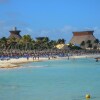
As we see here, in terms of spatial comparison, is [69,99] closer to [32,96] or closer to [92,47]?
[32,96]

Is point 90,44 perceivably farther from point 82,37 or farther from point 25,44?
point 25,44

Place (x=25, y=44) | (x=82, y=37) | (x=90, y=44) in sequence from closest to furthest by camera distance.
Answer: (x=25, y=44)
(x=90, y=44)
(x=82, y=37)

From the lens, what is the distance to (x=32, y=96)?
23.0m

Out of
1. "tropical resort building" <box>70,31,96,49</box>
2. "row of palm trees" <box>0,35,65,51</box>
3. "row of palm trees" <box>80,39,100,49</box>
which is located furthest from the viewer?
"tropical resort building" <box>70,31,96,49</box>

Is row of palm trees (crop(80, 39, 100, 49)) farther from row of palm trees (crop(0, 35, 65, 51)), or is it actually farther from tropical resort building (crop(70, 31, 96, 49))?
row of palm trees (crop(0, 35, 65, 51))

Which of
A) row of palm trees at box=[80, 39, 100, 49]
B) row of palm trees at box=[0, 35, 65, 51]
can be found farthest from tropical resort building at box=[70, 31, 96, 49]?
row of palm trees at box=[0, 35, 65, 51]

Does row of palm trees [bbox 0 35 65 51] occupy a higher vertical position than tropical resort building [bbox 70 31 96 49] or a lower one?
lower

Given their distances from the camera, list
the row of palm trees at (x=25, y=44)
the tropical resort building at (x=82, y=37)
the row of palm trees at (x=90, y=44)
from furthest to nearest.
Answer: the tropical resort building at (x=82, y=37)
the row of palm trees at (x=90, y=44)
the row of palm trees at (x=25, y=44)

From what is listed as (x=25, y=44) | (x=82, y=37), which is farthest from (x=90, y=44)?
(x=25, y=44)

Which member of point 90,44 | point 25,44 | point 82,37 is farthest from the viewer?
point 82,37

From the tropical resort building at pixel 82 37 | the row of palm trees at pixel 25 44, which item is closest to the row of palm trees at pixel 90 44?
the tropical resort building at pixel 82 37

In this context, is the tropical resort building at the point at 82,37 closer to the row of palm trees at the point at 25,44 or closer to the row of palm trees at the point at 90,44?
the row of palm trees at the point at 90,44

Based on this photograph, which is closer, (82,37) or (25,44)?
(25,44)

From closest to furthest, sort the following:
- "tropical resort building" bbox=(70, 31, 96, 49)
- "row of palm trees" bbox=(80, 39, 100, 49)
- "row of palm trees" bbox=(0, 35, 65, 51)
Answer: "row of palm trees" bbox=(0, 35, 65, 51) → "row of palm trees" bbox=(80, 39, 100, 49) → "tropical resort building" bbox=(70, 31, 96, 49)
